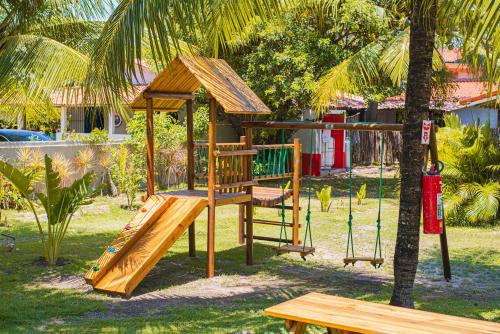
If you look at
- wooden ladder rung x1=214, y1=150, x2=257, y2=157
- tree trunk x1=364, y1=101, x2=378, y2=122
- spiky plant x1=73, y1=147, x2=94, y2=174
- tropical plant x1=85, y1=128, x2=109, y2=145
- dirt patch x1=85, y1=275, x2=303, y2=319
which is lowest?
dirt patch x1=85, y1=275, x2=303, y2=319

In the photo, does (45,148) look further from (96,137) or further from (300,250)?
(300,250)

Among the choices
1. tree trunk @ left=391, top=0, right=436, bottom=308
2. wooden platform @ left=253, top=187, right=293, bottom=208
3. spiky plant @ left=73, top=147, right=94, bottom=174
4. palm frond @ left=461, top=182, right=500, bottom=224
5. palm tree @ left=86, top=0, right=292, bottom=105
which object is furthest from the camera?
spiky plant @ left=73, top=147, right=94, bottom=174

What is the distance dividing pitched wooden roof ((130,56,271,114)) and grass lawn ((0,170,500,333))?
2.43 meters

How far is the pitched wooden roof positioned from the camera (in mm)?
10125

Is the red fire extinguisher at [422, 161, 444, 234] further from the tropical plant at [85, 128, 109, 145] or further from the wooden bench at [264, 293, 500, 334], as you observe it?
the tropical plant at [85, 128, 109, 145]

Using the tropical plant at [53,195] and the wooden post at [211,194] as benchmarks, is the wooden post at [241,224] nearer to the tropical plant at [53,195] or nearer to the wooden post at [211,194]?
the wooden post at [211,194]

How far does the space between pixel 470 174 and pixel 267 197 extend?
5.83m

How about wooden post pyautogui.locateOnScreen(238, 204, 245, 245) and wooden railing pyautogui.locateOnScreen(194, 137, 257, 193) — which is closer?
wooden railing pyautogui.locateOnScreen(194, 137, 257, 193)

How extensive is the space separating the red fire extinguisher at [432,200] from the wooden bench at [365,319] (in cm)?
232

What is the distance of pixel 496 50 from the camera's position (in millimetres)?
5469

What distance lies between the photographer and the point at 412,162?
7.41m

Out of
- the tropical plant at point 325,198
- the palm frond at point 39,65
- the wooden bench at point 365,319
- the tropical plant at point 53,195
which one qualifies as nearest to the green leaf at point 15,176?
the tropical plant at point 53,195

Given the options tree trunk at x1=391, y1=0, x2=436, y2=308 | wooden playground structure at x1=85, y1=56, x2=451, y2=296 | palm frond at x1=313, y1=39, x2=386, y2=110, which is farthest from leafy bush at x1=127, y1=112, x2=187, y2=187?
tree trunk at x1=391, y1=0, x2=436, y2=308

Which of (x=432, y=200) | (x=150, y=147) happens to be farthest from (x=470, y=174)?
(x=432, y=200)
